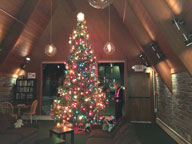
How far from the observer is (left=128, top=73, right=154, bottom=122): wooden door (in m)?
7.08

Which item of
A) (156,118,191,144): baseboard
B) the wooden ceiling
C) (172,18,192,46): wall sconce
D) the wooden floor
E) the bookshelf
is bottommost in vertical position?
the wooden floor

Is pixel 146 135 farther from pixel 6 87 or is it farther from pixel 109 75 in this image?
pixel 6 87

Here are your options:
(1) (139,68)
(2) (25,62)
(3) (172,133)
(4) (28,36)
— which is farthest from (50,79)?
(3) (172,133)

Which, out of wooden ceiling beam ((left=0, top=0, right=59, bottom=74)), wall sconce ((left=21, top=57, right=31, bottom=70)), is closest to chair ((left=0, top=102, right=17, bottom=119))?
wooden ceiling beam ((left=0, top=0, right=59, bottom=74))

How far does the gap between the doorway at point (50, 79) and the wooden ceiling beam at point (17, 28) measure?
2.02 m

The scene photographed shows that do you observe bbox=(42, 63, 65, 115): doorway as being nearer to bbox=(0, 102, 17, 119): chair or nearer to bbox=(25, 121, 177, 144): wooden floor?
bbox=(0, 102, 17, 119): chair

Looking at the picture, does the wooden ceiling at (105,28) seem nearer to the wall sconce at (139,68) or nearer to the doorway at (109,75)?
the wall sconce at (139,68)

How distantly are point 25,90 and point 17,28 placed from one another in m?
3.01

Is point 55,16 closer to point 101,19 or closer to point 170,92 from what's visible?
point 101,19

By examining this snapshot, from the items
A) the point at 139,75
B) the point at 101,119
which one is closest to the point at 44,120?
the point at 101,119

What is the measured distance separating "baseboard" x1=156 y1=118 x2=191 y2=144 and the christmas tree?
2228mm

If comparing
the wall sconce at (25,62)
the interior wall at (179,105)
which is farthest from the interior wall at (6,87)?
the interior wall at (179,105)

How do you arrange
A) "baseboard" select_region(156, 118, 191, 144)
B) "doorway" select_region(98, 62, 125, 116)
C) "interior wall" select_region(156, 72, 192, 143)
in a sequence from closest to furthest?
"interior wall" select_region(156, 72, 192, 143), "baseboard" select_region(156, 118, 191, 144), "doorway" select_region(98, 62, 125, 116)

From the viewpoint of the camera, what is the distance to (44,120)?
23.7 ft
